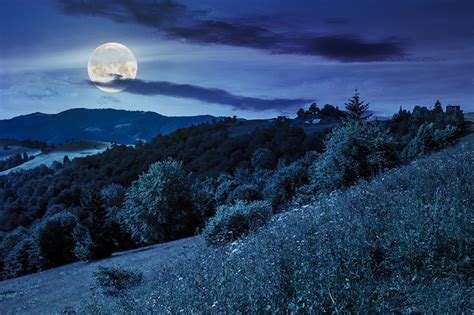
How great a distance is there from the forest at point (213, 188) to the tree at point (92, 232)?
0.08 meters

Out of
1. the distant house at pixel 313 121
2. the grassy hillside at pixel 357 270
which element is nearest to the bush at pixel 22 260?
the grassy hillside at pixel 357 270

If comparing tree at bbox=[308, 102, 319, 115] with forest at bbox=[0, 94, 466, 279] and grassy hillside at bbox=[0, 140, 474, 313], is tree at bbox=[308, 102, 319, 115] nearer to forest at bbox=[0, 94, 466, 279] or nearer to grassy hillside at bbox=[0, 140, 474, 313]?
forest at bbox=[0, 94, 466, 279]

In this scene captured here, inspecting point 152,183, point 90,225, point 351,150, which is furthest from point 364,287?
point 152,183

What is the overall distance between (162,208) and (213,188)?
39.5 feet

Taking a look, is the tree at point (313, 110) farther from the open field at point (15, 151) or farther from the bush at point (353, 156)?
the open field at point (15, 151)

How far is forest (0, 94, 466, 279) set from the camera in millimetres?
22594

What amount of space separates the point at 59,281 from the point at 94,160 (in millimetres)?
90582

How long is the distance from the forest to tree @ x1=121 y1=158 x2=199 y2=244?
0.09 m

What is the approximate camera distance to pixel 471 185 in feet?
24.2

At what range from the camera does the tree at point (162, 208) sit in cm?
3806

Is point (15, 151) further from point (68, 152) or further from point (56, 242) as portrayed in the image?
point (56, 242)

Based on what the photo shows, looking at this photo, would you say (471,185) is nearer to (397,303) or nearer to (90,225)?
(397,303)

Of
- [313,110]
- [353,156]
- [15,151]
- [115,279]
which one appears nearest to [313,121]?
[313,110]

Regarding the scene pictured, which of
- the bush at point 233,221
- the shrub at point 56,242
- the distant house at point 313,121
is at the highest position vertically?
the distant house at point 313,121
